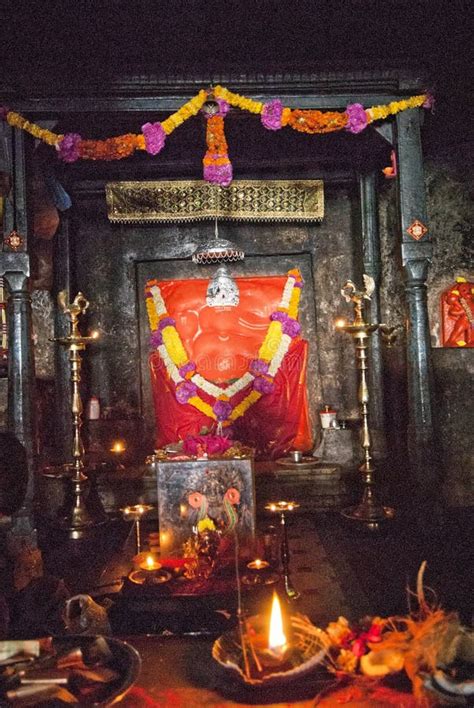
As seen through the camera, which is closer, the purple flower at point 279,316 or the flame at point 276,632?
the flame at point 276,632

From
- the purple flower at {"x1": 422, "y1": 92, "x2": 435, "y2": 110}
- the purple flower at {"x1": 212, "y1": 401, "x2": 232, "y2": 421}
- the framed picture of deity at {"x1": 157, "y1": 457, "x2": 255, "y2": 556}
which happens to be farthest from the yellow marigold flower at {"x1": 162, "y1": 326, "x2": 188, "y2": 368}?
the purple flower at {"x1": 422, "y1": 92, "x2": 435, "y2": 110}

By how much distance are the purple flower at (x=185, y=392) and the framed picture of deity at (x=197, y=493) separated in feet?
13.1

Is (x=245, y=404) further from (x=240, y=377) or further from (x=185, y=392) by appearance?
(x=185, y=392)

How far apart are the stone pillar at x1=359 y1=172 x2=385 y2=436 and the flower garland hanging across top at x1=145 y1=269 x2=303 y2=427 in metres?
1.30

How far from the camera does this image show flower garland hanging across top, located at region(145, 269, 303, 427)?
8664mm

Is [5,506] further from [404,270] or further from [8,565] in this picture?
[404,270]

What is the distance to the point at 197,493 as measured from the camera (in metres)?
4.63

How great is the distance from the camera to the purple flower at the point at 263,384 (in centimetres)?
861

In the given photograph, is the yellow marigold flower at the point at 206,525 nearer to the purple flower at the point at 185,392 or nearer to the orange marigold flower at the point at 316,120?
the purple flower at the point at 185,392

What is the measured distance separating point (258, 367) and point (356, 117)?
13.4ft

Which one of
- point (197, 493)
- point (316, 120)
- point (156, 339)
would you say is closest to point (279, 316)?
point (156, 339)

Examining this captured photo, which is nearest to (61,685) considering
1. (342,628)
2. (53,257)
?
Answer: (342,628)

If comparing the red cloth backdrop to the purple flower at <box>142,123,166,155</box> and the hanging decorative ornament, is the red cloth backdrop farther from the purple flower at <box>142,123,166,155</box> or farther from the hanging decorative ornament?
the purple flower at <box>142,123,166,155</box>

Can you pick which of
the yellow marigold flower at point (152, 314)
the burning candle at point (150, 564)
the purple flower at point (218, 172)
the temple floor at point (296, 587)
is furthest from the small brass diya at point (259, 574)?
the yellow marigold flower at point (152, 314)
